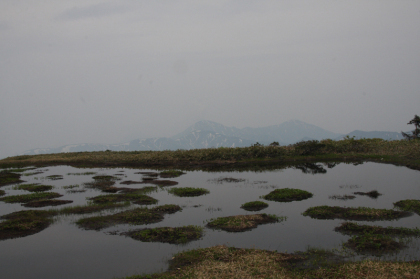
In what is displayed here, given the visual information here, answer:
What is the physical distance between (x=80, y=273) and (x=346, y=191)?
20.3 metres

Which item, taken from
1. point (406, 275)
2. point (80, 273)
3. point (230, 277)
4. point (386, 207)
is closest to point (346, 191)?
point (386, 207)

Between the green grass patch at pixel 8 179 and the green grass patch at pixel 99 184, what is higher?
the green grass patch at pixel 8 179

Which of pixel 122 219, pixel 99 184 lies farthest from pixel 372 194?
pixel 99 184

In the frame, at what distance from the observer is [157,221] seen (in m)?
17.4

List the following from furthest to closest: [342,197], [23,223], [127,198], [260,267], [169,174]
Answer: [169,174], [127,198], [342,197], [23,223], [260,267]

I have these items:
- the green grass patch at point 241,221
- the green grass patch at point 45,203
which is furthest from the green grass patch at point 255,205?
the green grass patch at point 45,203

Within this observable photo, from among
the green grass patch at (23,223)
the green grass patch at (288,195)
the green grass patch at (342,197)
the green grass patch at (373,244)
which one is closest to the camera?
the green grass patch at (373,244)

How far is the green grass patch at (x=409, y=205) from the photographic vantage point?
17800 mm

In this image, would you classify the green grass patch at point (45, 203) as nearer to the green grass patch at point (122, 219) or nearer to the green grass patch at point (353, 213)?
the green grass patch at point (122, 219)

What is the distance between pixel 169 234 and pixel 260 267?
5.62 meters

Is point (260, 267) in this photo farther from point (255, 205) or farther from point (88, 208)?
point (88, 208)

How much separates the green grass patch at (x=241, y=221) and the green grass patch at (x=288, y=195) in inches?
180

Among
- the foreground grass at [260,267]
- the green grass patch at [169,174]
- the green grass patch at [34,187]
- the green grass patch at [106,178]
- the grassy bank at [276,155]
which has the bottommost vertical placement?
the foreground grass at [260,267]

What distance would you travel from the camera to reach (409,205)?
720 inches
